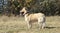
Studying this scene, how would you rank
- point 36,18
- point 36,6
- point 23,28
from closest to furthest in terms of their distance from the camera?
1. point 36,18
2. point 23,28
3. point 36,6

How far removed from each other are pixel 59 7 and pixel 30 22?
1224cm

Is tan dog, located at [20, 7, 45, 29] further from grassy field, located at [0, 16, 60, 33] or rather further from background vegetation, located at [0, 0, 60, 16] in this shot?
background vegetation, located at [0, 0, 60, 16]

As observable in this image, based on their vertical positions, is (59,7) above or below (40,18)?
below

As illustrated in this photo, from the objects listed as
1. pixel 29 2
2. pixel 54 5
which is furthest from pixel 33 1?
pixel 54 5

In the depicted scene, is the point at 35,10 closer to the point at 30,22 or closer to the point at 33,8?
the point at 33,8

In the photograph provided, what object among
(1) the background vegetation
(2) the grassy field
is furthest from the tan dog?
(1) the background vegetation

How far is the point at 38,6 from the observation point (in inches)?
1040

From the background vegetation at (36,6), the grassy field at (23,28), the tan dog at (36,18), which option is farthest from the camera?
the background vegetation at (36,6)

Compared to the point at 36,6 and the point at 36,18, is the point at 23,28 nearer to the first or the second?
the point at 36,18

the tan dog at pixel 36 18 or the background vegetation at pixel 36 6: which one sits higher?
the tan dog at pixel 36 18

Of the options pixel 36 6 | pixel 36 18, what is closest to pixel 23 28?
pixel 36 18

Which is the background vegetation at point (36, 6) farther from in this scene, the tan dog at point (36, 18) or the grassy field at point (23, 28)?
the tan dog at point (36, 18)

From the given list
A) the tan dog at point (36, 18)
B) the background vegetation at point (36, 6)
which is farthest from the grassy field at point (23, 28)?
the background vegetation at point (36, 6)

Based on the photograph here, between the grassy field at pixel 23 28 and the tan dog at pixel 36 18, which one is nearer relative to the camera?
the grassy field at pixel 23 28
